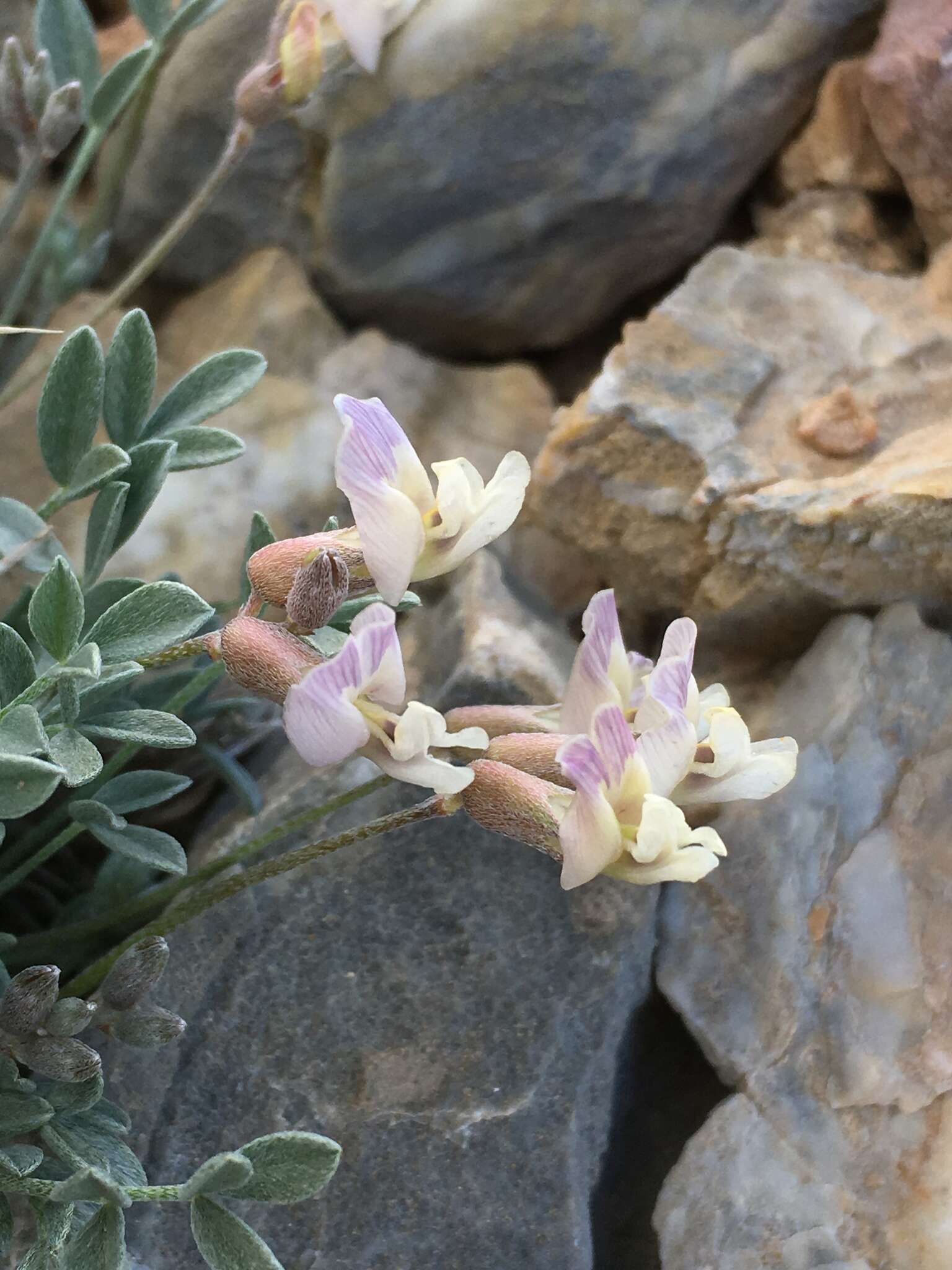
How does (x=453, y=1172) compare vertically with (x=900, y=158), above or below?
below

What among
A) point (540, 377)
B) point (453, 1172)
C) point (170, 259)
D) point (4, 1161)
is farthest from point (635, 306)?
point (4, 1161)

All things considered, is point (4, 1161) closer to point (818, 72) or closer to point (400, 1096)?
point (400, 1096)

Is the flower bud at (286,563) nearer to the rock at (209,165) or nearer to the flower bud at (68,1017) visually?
the flower bud at (68,1017)

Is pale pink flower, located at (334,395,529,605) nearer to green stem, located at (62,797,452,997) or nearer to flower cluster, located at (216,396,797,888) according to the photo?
flower cluster, located at (216,396,797,888)

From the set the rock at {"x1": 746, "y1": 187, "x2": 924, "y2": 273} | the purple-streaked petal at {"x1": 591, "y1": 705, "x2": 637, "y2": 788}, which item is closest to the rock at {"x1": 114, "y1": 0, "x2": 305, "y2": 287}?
the rock at {"x1": 746, "y1": 187, "x2": 924, "y2": 273}

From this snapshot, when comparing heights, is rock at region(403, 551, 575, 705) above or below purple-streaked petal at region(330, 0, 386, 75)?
below

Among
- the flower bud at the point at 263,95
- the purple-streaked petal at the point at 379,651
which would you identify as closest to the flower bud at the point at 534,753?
the purple-streaked petal at the point at 379,651

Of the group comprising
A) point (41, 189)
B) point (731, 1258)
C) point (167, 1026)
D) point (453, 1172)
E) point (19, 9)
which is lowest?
point (731, 1258)
